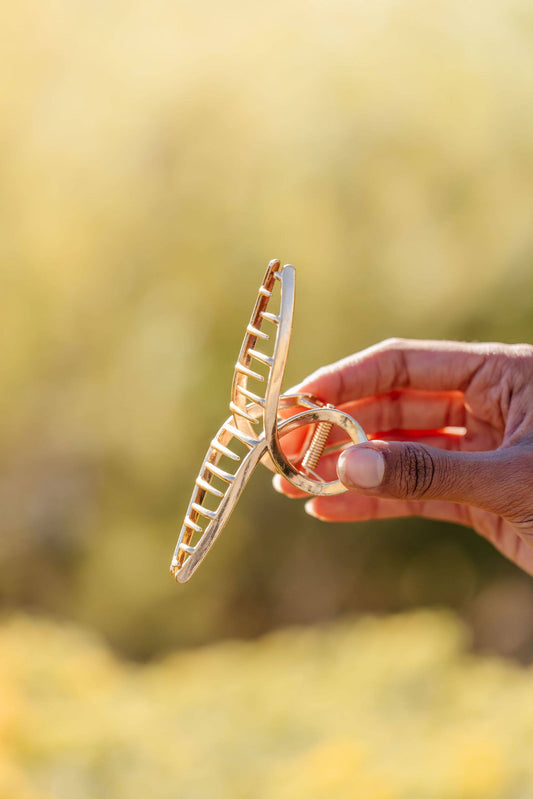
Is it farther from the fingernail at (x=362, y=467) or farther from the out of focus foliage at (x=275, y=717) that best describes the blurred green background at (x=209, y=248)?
the fingernail at (x=362, y=467)

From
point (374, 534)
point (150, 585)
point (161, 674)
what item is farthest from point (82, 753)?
point (374, 534)

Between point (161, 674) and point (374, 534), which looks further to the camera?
point (374, 534)

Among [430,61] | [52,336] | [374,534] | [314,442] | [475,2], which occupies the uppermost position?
[475,2]

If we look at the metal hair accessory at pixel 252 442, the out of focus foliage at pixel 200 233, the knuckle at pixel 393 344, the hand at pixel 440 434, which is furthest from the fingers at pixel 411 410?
the out of focus foliage at pixel 200 233

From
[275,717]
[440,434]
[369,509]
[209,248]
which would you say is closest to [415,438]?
[440,434]

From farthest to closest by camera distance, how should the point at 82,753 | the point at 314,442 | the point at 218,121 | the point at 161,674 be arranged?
the point at 218,121 < the point at 161,674 < the point at 82,753 < the point at 314,442

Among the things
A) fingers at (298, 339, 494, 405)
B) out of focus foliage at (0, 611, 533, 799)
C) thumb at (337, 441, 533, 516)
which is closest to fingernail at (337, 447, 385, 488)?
thumb at (337, 441, 533, 516)

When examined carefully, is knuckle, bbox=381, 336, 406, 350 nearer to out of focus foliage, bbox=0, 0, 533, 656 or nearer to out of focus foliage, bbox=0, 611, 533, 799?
out of focus foliage, bbox=0, 0, 533, 656

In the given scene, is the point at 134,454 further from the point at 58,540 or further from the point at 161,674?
the point at 161,674
